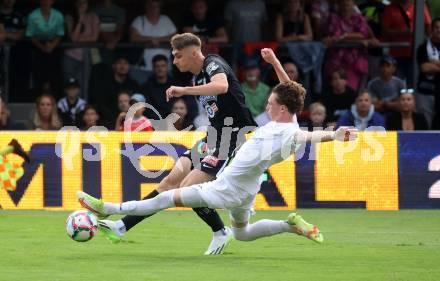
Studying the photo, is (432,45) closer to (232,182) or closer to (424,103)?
(424,103)

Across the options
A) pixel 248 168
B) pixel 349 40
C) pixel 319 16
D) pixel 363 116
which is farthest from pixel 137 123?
pixel 248 168

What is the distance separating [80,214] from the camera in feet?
33.3

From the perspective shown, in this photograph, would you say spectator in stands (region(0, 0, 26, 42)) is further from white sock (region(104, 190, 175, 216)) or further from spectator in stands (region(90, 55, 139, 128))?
white sock (region(104, 190, 175, 216))

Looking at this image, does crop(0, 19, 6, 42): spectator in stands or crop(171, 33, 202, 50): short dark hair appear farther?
crop(0, 19, 6, 42): spectator in stands

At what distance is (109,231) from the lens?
10.6 metres

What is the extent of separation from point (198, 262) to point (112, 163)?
6.08 meters

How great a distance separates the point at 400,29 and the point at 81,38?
5292mm

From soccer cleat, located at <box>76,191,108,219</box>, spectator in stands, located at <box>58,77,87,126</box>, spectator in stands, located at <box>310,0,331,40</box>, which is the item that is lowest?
soccer cleat, located at <box>76,191,108,219</box>

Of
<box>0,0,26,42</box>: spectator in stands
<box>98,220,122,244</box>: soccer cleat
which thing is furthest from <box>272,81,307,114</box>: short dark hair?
<box>0,0,26,42</box>: spectator in stands

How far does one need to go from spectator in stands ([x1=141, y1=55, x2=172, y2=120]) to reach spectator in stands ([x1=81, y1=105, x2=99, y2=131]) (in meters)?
1.01

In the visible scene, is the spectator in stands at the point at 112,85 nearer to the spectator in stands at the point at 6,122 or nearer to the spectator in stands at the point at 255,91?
the spectator in stands at the point at 6,122

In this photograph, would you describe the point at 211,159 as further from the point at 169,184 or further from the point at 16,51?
the point at 16,51

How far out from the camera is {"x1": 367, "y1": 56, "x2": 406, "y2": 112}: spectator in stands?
17.9 meters

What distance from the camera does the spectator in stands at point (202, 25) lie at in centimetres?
1841
